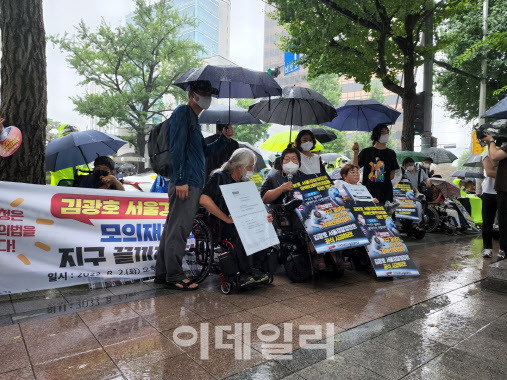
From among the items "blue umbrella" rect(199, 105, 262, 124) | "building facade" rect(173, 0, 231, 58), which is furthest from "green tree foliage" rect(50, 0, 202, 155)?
"building facade" rect(173, 0, 231, 58)

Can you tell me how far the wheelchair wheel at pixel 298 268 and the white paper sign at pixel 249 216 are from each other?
53 centimetres

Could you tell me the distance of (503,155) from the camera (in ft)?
17.0

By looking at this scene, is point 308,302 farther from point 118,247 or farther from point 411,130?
point 411,130

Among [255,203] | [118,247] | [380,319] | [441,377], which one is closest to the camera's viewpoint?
[441,377]

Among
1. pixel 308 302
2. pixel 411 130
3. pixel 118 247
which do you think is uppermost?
pixel 411 130

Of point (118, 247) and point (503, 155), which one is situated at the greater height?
point (503, 155)

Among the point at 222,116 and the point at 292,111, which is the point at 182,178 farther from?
the point at 222,116

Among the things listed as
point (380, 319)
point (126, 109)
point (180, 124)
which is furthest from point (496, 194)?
point (126, 109)

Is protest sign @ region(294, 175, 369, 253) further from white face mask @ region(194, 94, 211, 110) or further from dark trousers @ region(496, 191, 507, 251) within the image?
dark trousers @ region(496, 191, 507, 251)

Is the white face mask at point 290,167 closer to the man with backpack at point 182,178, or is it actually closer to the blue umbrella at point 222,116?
the man with backpack at point 182,178

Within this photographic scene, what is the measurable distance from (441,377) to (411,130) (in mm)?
9455

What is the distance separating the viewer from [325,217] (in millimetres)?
4543

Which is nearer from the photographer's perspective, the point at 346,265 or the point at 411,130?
the point at 346,265

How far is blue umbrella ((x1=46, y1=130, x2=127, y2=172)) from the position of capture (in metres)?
5.23
